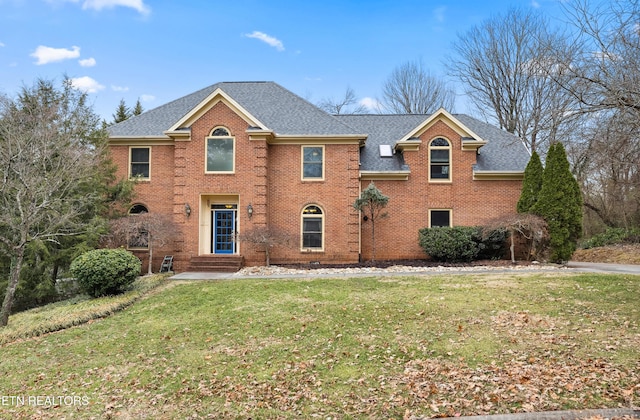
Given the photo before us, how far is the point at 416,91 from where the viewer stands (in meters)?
35.1

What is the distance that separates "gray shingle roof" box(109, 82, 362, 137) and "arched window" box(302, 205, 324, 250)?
336cm

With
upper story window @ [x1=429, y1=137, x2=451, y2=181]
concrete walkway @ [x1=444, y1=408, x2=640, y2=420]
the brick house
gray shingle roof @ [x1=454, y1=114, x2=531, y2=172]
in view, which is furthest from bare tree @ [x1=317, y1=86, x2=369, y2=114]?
concrete walkway @ [x1=444, y1=408, x2=640, y2=420]

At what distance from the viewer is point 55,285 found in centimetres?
1398

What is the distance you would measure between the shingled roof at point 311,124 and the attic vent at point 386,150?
20 cm

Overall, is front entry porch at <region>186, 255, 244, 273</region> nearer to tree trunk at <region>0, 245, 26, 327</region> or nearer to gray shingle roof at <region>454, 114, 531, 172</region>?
tree trunk at <region>0, 245, 26, 327</region>

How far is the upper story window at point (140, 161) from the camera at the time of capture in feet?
56.6

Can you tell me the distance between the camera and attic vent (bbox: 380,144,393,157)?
18078 mm

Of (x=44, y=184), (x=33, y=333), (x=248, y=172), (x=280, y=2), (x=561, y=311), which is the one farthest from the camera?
(x=248, y=172)

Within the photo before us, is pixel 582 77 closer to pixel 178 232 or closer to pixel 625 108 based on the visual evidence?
pixel 625 108

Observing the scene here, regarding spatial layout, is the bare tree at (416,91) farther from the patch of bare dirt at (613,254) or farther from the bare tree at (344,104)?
the patch of bare dirt at (613,254)

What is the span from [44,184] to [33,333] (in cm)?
410

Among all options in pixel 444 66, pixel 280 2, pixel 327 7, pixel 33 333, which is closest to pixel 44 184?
pixel 33 333

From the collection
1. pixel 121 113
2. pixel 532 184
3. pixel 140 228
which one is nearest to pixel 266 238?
pixel 140 228

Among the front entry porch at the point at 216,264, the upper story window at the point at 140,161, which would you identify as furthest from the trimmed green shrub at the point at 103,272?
the upper story window at the point at 140,161
